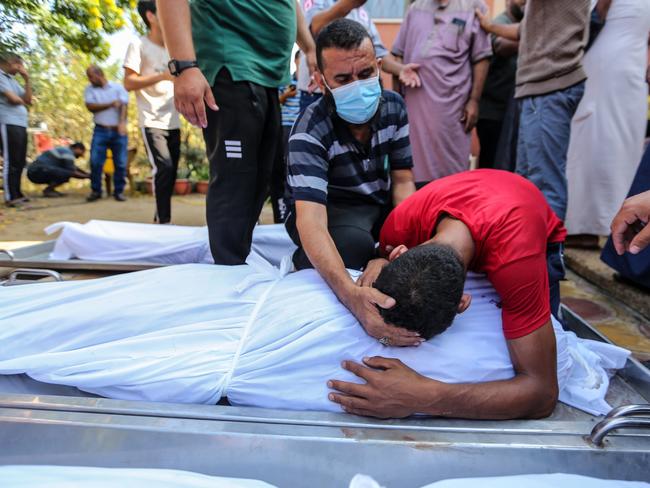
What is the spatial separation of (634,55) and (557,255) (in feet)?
6.04

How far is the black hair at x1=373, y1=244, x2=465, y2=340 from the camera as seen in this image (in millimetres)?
1185

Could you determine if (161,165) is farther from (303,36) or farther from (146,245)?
(303,36)

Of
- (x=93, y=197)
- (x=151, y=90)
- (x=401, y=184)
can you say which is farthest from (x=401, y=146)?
(x=93, y=197)

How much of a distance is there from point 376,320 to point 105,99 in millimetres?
5333

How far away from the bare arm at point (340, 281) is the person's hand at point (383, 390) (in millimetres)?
78

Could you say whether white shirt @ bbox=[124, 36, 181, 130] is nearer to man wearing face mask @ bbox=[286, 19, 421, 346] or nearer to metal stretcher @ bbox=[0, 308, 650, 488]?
man wearing face mask @ bbox=[286, 19, 421, 346]

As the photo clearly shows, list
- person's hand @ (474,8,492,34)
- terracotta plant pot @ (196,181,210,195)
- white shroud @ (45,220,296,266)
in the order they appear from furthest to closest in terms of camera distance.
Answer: terracotta plant pot @ (196,181,210,195)
person's hand @ (474,8,492,34)
white shroud @ (45,220,296,266)

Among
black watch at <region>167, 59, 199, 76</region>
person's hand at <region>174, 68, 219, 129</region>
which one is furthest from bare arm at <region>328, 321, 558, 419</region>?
black watch at <region>167, 59, 199, 76</region>

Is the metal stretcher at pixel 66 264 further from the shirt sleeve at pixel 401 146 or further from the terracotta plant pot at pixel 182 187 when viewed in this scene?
the terracotta plant pot at pixel 182 187

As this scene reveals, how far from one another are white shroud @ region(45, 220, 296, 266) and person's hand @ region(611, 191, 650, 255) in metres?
1.62

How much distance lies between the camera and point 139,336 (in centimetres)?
143

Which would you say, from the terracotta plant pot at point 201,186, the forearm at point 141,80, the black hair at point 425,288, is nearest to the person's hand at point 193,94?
the black hair at point 425,288

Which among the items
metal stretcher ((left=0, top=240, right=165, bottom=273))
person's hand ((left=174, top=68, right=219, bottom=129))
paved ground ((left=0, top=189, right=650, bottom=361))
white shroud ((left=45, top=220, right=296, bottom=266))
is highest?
person's hand ((left=174, top=68, right=219, bottom=129))

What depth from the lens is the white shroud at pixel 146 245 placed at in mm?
2678
